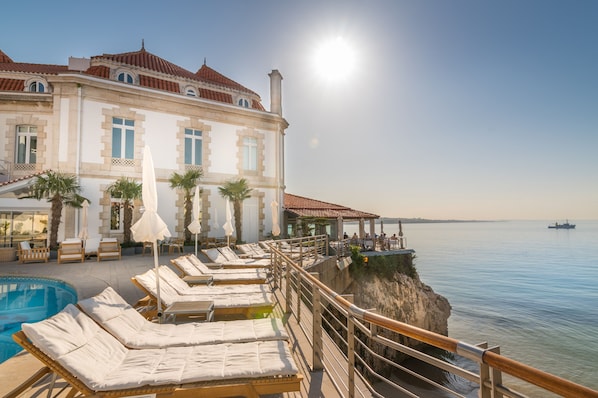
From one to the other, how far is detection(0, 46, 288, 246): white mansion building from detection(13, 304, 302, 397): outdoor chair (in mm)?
14968

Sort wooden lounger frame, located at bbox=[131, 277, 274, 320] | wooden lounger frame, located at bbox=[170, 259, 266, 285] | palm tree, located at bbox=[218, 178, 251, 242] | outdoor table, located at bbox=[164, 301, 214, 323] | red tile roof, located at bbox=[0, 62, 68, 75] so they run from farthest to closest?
red tile roof, located at bbox=[0, 62, 68, 75] < palm tree, located at bbox=[218, 178, 251, 242] < wooden lounger frame, located at bbox=[170, 259, 266, 285] < wooden lounger frame, located at bbox=[131, 277, 274, 320] < outdoor table, located at bbox=[164, 301, 214, 323]

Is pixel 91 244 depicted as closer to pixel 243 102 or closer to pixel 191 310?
pixel 243 102

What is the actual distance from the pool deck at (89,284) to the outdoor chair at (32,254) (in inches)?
11.3

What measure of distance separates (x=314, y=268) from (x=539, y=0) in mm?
17434

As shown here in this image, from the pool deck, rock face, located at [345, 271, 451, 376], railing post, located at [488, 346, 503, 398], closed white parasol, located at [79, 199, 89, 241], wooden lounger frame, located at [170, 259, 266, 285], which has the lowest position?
rock face, located at [345, 271, 451, 376]

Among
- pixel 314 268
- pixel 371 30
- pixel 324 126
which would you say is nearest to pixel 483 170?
pixel 324 126

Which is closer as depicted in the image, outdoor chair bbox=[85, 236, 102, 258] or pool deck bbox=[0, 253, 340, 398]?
pool deck bbox=[0, 253, 340, 398]

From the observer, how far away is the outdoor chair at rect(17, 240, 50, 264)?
11.9m

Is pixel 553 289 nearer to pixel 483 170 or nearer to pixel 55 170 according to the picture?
pixel 483 170

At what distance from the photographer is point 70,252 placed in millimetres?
12086

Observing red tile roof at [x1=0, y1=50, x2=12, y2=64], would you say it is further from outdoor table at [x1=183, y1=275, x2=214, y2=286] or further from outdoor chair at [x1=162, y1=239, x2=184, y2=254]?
outdoor table at [x1=183, y1=275, x2=214, y2=286]

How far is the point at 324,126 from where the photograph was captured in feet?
80.3

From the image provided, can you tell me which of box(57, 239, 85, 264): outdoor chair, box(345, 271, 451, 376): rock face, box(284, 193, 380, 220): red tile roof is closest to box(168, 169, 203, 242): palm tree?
box(57, 239, 85, 264): outdoor chair

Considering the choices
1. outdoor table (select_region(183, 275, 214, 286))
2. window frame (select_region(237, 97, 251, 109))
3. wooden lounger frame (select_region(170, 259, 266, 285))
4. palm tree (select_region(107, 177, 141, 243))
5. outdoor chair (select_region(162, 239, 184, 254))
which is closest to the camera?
outdoor table (select_region(183, 275, 214, 286))
